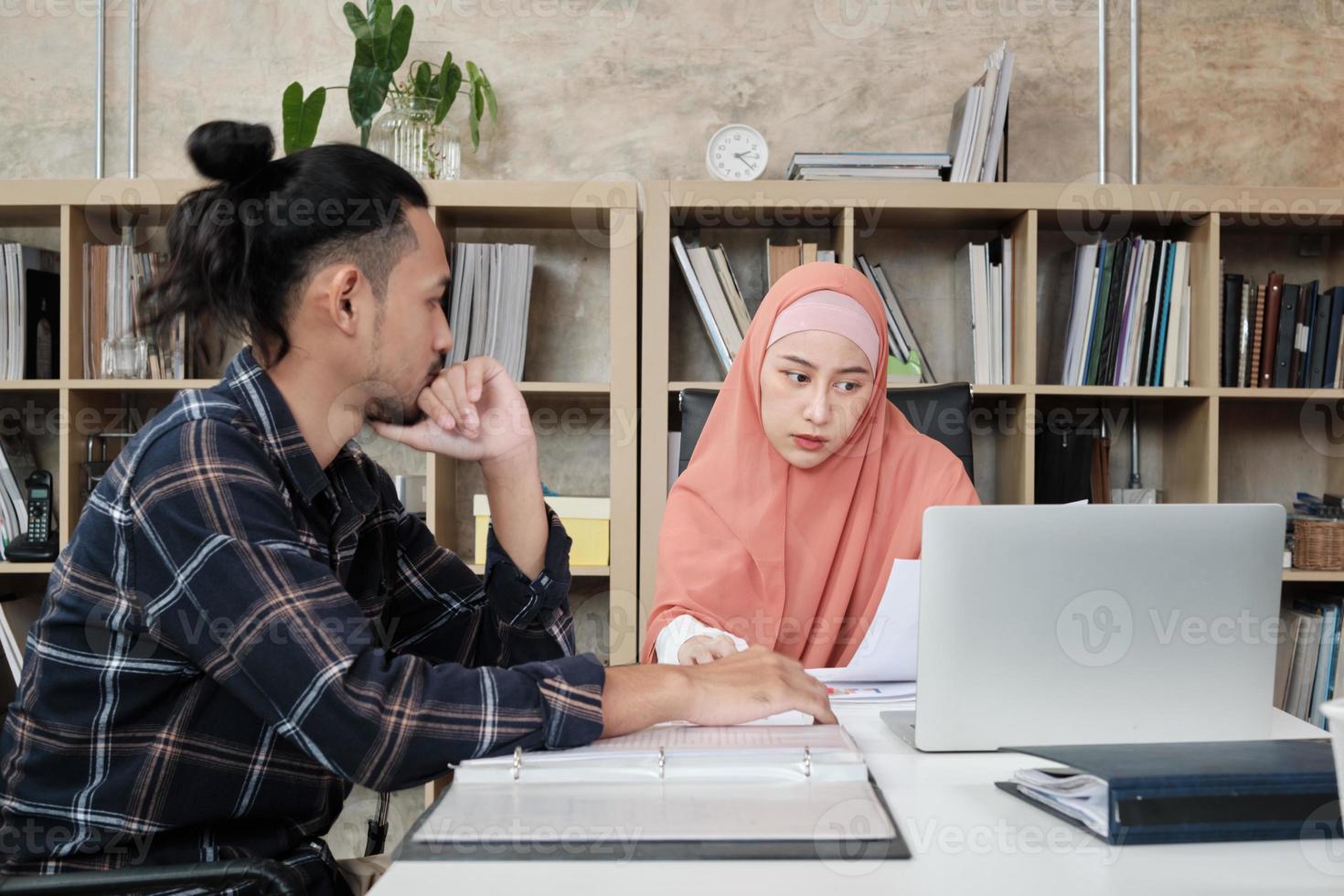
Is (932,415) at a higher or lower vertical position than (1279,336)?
lower

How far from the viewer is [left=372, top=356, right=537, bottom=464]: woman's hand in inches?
48.6

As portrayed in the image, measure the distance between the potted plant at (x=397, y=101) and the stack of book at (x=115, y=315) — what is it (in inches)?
19.5

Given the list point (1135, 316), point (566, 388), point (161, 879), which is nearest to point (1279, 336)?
point (1135, 316)

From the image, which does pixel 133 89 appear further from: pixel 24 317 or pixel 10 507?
pixel 10 507

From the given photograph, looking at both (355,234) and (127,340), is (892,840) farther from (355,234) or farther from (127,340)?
(127,340)

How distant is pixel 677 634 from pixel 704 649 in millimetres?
241

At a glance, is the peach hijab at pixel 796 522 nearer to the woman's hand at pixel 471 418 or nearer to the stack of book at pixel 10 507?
the woman's hand at pixel 471 418

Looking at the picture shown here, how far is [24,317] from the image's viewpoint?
261 centimetres

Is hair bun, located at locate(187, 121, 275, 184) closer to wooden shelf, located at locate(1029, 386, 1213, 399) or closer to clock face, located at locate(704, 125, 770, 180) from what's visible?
clock face, located at locate(704, 125, 770, 180)

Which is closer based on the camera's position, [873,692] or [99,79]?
[873,692]

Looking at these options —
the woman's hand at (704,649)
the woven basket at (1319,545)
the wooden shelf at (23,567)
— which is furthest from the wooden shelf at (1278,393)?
the wooden shelf at (23,567)

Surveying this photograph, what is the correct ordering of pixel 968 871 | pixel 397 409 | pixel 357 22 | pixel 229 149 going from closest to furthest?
pixel 968 871 → pixel 229 149 → pixel 397 409 → pixel 357 22

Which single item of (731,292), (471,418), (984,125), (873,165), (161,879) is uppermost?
(984,125)

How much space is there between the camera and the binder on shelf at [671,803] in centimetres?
73
